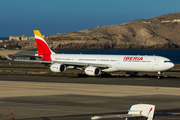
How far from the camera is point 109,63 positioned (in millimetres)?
57406

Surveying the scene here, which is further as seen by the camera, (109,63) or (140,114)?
(109,63)

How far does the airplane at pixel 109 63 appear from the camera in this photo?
5316 centimetres

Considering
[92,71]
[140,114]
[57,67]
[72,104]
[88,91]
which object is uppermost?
[57,67]

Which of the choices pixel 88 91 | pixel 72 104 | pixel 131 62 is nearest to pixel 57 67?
pixel 131 62

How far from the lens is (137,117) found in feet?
36.5

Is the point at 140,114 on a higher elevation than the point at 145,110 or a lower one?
lower

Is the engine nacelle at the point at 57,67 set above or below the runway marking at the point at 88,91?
above

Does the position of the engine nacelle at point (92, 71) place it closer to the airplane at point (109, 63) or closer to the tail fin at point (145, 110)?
the airplane at point (109, 63)

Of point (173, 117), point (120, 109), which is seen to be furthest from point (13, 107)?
point (173, 117)

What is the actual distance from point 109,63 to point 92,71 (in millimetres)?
4064

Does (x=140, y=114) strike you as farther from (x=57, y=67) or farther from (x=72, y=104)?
(x=57, y=67)

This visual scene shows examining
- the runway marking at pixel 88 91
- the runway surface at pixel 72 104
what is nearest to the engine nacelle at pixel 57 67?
the runway marking at pixel 88 91

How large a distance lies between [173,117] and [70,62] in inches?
1552

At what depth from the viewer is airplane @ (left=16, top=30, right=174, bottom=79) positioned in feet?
174
